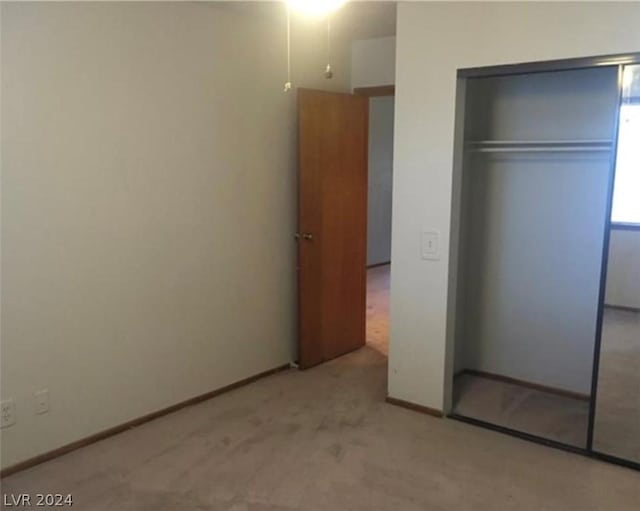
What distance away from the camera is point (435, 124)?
125 inches

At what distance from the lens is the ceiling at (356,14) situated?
11.1 ft

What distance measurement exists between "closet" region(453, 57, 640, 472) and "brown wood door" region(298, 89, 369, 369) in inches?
35.5

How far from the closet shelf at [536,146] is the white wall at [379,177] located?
4.14 metres

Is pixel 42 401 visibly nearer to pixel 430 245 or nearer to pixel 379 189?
pixel 430 245

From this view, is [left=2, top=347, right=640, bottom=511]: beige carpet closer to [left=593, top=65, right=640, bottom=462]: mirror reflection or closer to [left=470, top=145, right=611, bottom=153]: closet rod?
[left=593, top=65, right=640, bottom=462]: mirror reflection

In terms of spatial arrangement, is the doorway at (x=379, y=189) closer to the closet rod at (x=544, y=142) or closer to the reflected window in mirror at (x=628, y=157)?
the closet rod at (x=544, y=142)

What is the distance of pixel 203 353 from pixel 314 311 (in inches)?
37.5

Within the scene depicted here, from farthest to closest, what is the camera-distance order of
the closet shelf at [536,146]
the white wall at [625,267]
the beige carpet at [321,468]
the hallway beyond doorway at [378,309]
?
the hallway beyond doorway at [378,309] < the closet shelf at [536,146] < the white wall at [625,267] < the beige carpet at [321,468]

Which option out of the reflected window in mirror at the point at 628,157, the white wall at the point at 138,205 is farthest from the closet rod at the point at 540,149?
the white wall at the point at 138,205

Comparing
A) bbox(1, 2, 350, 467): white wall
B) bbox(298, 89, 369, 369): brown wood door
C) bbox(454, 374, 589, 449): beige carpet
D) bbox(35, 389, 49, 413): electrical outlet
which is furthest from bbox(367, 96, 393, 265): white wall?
bbox(35, 389, 49, 413): electrical outlet

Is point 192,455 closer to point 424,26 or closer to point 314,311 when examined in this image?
point 314,311

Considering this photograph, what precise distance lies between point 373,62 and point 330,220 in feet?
4.29

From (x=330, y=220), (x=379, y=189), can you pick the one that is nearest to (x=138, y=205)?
(x=330, y=220)

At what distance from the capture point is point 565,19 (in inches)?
107
